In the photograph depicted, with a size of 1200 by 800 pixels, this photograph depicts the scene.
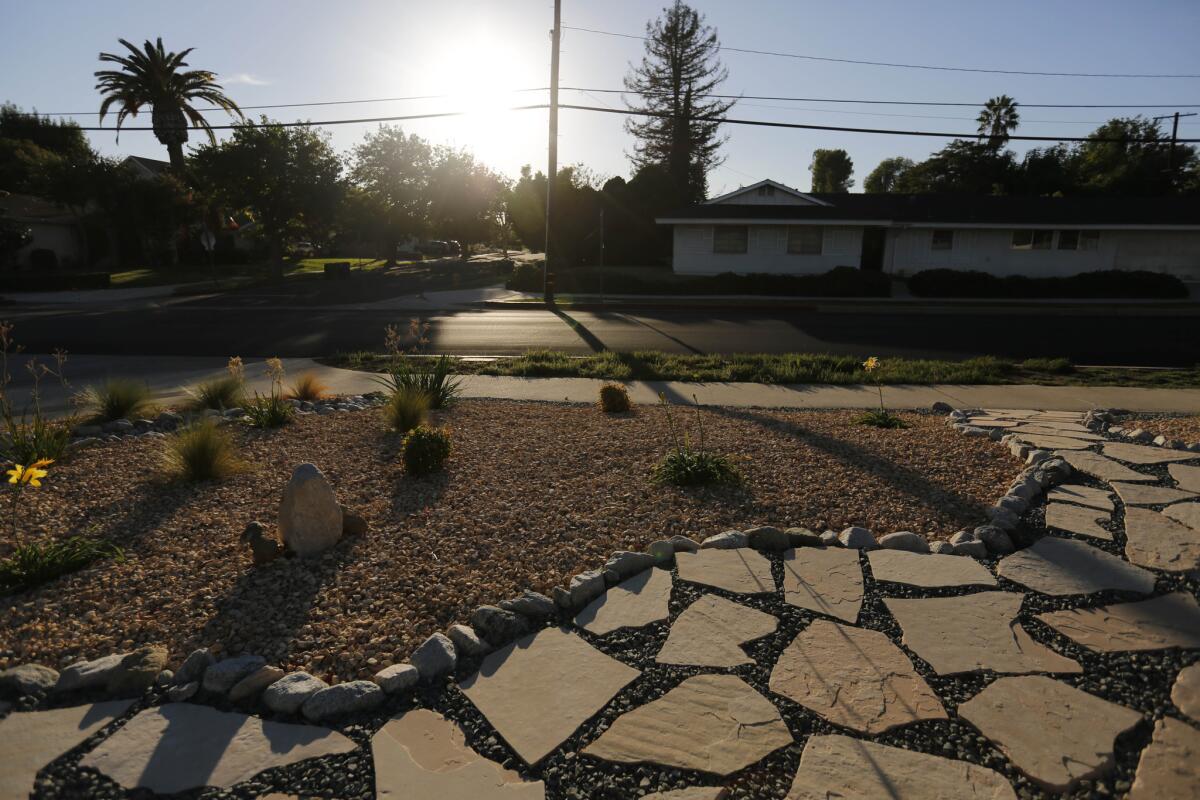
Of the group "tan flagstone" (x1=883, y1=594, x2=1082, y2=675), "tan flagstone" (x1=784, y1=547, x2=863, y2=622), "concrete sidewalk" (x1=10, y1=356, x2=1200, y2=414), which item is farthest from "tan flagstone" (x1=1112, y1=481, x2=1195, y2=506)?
"concrete sidewalk" (x1=10, y1=356, x2=1200, y2=414)

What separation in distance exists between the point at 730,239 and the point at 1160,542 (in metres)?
28.0

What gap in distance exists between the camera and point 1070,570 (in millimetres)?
3783

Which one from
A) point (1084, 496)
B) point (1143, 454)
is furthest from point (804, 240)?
point (1084, 496)

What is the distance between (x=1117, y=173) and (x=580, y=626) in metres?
59.5

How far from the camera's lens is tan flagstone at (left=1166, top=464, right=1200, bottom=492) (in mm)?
4980

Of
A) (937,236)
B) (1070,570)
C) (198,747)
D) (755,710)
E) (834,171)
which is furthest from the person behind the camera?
(834,171)

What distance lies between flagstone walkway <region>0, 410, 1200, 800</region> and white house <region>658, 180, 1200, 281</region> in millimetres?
27809

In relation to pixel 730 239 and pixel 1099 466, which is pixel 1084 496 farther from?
pixel 730 239

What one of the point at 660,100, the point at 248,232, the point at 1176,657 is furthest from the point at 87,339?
the point at 660,100

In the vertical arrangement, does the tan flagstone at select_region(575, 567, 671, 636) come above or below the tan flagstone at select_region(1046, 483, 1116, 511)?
below

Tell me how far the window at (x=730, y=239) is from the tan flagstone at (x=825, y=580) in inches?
1107

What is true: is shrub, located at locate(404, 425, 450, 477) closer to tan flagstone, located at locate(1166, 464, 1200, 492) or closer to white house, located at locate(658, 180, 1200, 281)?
tan flagstone, located at locate(1166, 464, 1200, 492)

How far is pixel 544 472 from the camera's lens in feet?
17.9

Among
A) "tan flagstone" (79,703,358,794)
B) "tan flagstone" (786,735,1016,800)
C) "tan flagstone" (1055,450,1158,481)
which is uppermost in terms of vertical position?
"tan flagstone" (1055,450,1158,481)
